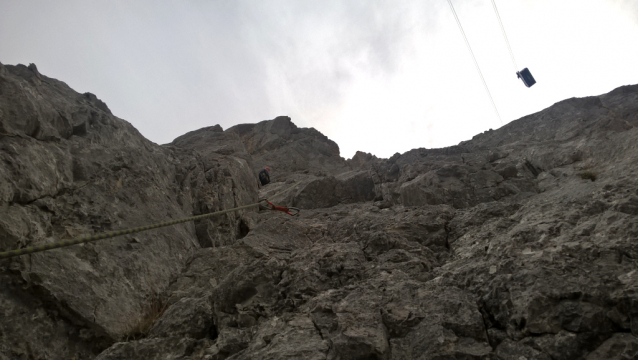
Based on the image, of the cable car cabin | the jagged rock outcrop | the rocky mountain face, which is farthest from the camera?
the cable car cabin

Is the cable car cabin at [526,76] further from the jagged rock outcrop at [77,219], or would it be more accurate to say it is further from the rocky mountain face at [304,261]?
the jagged rock outcrop at [77,219]

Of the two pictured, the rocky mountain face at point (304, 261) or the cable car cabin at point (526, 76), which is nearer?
the rocky mountain face at point (304, 261)

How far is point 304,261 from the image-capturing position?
18.4ft

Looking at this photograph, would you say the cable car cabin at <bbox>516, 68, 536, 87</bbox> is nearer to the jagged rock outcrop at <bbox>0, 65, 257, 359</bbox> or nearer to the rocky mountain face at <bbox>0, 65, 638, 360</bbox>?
the rocky mountain face at <bbox>0, 65, 638, 360</bbox>

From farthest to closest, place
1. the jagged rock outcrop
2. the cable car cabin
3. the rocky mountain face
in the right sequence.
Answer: the cable car cabin, the jagged rock outcrop, the rocky mountain face

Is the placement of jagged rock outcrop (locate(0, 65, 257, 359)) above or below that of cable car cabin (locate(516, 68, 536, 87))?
below

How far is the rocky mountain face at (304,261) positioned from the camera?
3.46 metres

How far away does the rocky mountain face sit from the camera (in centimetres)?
346

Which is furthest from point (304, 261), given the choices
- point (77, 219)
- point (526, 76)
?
point (526, 76)

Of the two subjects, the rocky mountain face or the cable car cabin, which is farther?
the cable car cabin

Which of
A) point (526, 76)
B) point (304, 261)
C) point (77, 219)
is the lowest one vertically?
point (304, 261)

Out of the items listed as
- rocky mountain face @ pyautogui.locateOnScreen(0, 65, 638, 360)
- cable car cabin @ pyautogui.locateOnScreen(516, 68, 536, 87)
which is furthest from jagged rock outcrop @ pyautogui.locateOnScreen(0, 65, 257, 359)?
cable car cabin @ pyautogui.locateOnScreen(516, 68, 536, 87)

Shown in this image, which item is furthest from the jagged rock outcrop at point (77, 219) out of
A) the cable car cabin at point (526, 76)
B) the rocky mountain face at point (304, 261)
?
the cable car cabin at point (526, 76)

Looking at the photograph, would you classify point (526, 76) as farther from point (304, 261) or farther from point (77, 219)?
point (77, 219)
